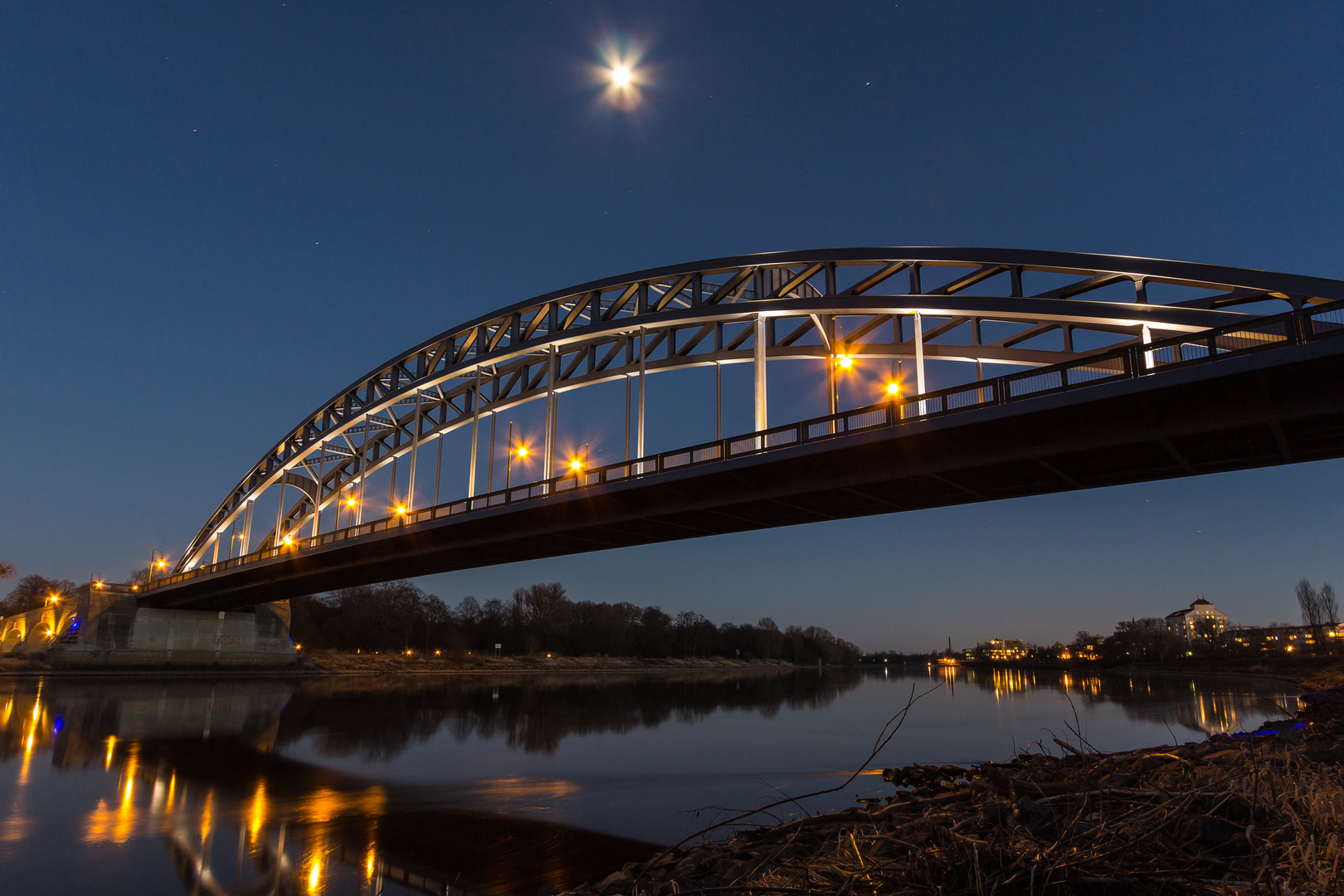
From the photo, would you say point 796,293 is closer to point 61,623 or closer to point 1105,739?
point 1105,739

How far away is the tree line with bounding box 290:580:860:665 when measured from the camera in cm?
9662

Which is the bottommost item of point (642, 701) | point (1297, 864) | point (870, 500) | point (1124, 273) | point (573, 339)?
point (642, 701)

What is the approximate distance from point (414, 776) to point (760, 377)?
757 inches

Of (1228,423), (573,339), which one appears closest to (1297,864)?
(1228,423)

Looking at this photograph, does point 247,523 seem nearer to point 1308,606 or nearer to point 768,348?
point 768,348

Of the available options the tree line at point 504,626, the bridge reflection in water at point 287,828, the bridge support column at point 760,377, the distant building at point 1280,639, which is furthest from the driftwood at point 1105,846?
the distant building at point 1280,639

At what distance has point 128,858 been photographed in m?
10.4

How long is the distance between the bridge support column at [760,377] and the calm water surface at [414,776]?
38.6 feet

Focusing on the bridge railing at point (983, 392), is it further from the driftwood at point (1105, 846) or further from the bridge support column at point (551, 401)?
the driftwood at point (1105, 846)

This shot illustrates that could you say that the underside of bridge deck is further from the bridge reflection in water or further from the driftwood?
the driftwood

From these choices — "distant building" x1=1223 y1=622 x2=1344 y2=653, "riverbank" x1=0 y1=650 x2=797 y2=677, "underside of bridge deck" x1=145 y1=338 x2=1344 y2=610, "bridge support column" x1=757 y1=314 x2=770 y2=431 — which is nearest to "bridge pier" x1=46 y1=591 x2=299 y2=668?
"riverbank" x1=0 y1=650 x2=797 y2=677

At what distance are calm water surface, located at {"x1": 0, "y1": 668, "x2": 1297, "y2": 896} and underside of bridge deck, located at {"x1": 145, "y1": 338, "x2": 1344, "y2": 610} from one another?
25.0ft

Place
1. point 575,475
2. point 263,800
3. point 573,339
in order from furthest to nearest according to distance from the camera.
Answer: point 573,339 → point 575,475 → point 263,800

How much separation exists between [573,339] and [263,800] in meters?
26.7
